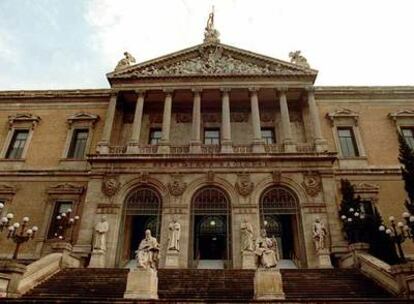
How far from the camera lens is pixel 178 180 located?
724 inches

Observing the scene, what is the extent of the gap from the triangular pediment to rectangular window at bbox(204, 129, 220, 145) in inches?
138

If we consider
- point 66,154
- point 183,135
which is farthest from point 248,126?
point 66,154

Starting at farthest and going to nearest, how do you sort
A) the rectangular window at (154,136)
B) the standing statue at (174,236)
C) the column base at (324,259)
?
the rectangular window at (154,136)
the standing statue at (174,236)
the column base at (324,259)

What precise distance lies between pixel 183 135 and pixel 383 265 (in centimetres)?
1345

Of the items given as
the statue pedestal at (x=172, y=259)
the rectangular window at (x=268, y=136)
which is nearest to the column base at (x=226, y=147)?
the rectangular window at (x=268, y=136)

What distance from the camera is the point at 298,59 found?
2264 centimetres

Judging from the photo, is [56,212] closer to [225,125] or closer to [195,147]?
[195,147]

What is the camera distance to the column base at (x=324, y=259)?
15.6 meters

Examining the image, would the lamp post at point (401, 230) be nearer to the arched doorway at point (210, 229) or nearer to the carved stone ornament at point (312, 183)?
the carved stone ornament at point (312, 183)

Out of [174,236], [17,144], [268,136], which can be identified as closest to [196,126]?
[268,136]

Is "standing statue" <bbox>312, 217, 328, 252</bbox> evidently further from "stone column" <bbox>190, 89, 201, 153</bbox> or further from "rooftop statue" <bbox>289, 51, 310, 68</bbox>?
"rooftop statue" <bbox>289, 51, 310, 68</bbox>

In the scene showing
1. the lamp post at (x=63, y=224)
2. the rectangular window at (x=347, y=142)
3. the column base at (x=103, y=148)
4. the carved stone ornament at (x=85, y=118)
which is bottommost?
the lamp post at (x=63, y=224)

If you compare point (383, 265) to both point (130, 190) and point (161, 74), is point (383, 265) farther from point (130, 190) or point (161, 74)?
point (161, 74)

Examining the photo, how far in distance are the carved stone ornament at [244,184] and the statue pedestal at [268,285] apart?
806cm
